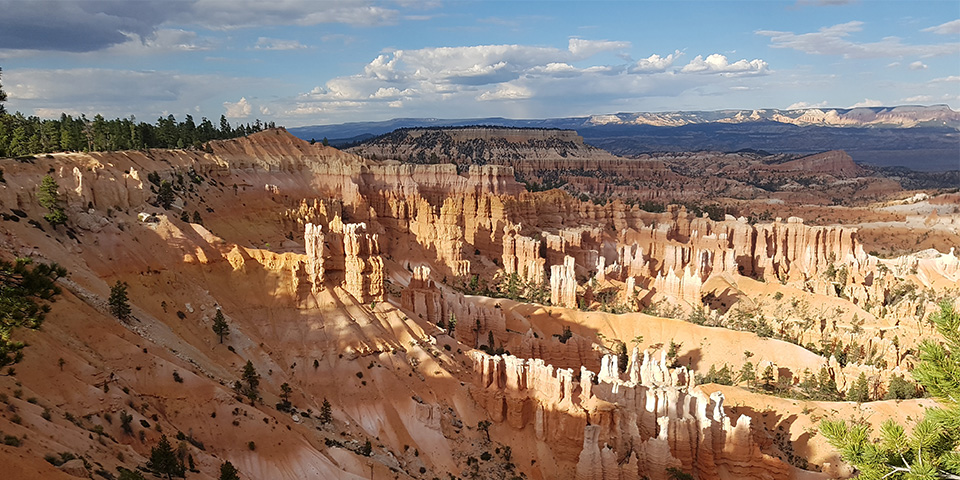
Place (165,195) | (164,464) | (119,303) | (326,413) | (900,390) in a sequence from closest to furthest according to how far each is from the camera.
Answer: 1. (164,464)
2. (119,303)
3. (326,413)
4. (900,390)
5. (165,195)

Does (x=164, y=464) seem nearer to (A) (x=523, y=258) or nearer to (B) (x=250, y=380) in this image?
(B) (x=250, y=380)

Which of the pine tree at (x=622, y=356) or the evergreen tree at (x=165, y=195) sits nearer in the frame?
the evergreen tree at (x=165, y=195)

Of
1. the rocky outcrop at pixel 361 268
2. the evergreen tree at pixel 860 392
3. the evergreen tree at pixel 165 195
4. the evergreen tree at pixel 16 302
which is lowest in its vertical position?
the evergreen tree at pixel 860 392

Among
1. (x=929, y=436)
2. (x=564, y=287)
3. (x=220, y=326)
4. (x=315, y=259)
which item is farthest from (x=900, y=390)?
(x=220, y=326)

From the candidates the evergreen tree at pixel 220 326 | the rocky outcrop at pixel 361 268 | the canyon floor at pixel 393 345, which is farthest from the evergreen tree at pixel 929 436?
the rocky outcrop at pixel 361 268

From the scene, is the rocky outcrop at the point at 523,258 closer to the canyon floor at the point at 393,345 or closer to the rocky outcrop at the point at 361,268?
the canyon floor at the point at 393,345
